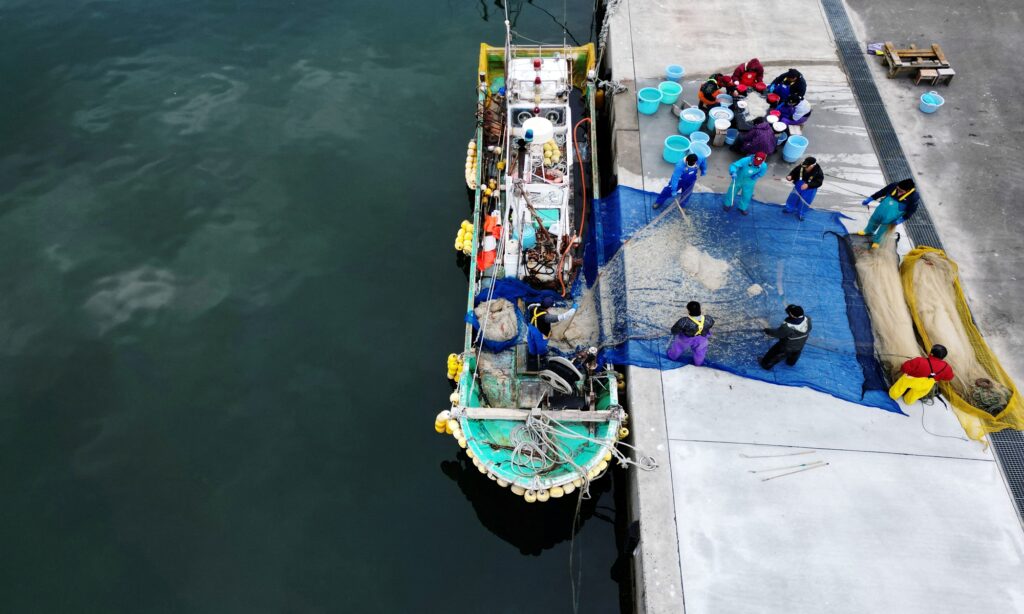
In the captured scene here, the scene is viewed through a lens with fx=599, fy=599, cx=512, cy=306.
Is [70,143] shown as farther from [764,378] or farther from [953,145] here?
[953,145]

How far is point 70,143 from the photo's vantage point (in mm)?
15117

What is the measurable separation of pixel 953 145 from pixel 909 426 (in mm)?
7188

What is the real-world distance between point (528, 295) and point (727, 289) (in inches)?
132

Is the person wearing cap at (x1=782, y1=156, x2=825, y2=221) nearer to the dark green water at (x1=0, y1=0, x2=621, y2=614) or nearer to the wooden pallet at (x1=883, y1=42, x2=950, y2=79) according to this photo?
the wooden pallet at (x1=883, y1=42, x2=950, y2=79)

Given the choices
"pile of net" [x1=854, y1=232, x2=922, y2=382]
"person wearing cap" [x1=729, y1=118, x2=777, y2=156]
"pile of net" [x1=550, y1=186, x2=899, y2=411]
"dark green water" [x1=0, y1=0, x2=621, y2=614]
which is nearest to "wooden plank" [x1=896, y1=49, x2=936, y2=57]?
"person wearing cap" [x1=729, y1=118, x2=777, y2=156]

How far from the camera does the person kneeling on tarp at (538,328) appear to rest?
9.04 m

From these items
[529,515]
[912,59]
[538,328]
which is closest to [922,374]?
[538,328]

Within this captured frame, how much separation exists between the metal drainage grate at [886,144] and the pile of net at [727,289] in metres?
1.53

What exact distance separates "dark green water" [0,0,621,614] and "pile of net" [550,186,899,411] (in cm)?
288

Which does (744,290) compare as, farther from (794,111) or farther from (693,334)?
(794,111)

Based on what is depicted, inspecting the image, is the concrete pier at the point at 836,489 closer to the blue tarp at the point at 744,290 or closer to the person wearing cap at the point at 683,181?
the blue tarp at the point at 744,290

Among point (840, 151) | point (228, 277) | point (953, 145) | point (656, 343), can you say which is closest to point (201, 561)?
point (228, 277)

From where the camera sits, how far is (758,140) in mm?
11648

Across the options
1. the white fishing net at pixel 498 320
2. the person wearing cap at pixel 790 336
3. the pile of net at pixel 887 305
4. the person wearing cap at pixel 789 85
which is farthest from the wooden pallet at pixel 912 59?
the white fishing net at pixel 498 320
